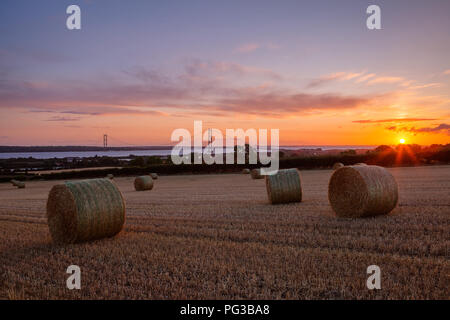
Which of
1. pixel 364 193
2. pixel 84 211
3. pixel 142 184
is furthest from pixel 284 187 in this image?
pixel 142 184

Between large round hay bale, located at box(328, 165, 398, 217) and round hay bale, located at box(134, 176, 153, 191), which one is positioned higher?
large round hay bale, located at box(328, 165, 398, 217)

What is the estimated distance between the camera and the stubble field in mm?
5363

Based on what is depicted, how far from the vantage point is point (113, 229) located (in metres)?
9.27

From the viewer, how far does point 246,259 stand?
22.3 ft

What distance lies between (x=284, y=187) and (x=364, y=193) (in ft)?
13.3

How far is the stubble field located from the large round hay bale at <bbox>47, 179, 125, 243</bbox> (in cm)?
34

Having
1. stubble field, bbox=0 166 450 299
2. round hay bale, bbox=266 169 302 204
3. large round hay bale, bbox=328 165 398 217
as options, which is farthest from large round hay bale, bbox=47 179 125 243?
round hay bale, bbox=266 169 302 204

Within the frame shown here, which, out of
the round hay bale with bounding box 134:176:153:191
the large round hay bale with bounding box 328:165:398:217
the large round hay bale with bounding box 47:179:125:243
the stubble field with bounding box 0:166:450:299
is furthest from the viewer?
the round hay bale with bounding box 134:176:153:191

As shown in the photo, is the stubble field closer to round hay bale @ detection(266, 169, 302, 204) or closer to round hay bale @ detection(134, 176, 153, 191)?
round hay bale @ detection(266, 169, 302, 204)

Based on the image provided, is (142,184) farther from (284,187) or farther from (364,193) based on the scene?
(364,193)
